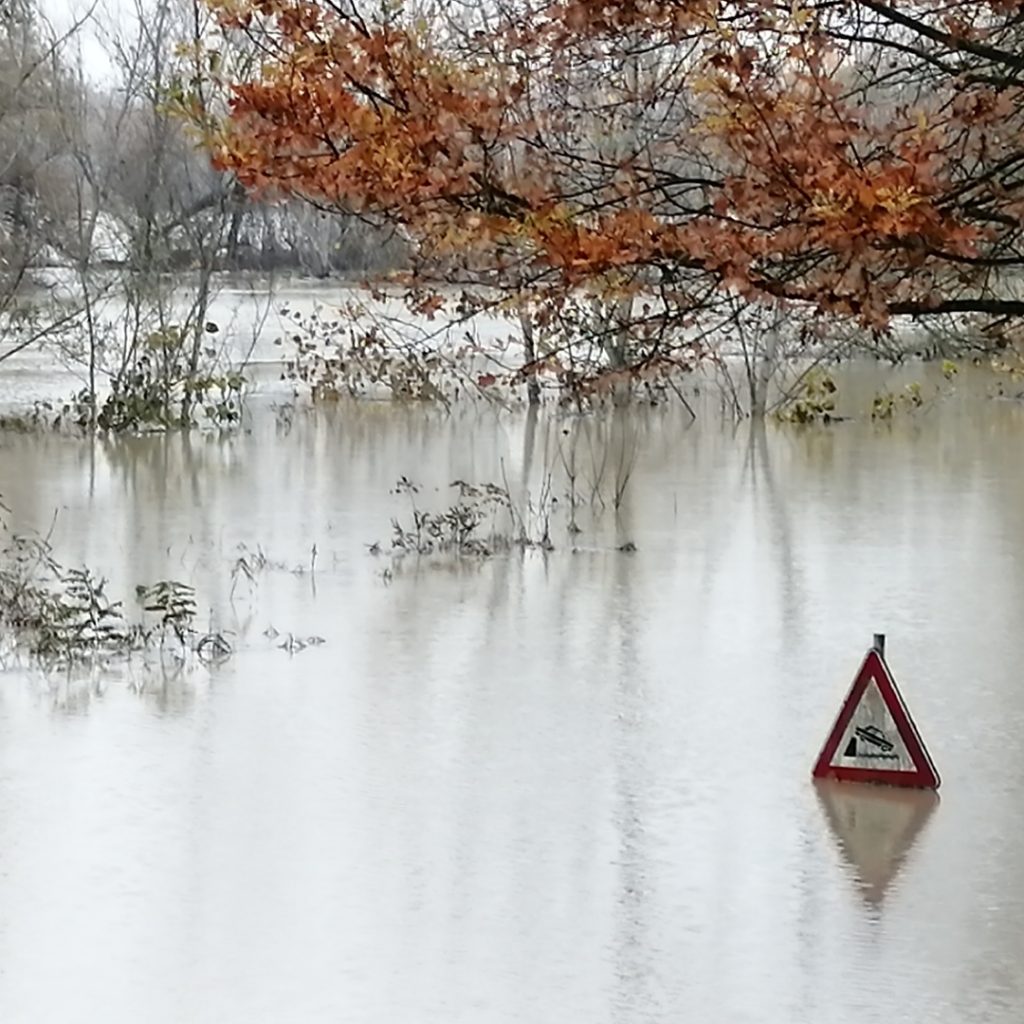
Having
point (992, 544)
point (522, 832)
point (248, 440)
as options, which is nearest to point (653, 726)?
point (522, 832)

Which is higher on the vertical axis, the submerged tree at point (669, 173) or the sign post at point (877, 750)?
the submerged tree at point (669, 173)

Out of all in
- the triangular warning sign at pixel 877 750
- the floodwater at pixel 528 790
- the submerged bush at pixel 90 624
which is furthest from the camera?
the submerged bush at pixel 90 624

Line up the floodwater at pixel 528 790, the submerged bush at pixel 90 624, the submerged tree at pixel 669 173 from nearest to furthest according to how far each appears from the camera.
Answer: the floodwater at pixel 528 790 < the submerged tree at pixel 669 173 < the submerged bush at pixel 90 624

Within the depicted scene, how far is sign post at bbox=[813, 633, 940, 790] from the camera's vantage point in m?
8.20

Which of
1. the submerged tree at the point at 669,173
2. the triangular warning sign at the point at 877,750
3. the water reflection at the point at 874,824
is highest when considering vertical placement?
the submerged tree at the point at 669,173

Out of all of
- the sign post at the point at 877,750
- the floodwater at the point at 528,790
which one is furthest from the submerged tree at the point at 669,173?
the floodwater at the point at 528,790

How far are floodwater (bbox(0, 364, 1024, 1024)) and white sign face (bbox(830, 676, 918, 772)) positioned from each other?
18 centimetres

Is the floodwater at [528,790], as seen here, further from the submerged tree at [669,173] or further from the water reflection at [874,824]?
the submerged tree at [669,173]

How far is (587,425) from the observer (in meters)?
25.5

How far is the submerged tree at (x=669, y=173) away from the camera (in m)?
6.39

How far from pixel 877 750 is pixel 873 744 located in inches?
1.1

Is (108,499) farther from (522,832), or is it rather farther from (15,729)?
(522,832)

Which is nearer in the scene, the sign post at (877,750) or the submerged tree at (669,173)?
the submerged tree at (669,173)

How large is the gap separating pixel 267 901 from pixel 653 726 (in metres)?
3.02
